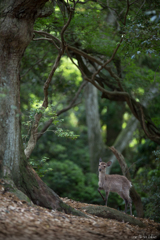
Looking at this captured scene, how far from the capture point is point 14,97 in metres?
5.73

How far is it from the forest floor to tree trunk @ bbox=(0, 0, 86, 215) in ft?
1.43

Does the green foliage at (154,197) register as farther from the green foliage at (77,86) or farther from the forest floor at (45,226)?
the forest floor at (45,226)

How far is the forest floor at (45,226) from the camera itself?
13.0 ft

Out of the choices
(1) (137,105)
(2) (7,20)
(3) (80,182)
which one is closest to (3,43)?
(2) (7,20)

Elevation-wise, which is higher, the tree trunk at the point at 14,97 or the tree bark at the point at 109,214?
the tree trunk at the point at 14,97

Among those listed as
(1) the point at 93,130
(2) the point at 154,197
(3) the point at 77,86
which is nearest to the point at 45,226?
(2) the point at 154,197

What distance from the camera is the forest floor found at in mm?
3961

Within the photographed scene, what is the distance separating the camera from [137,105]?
10.5 metres

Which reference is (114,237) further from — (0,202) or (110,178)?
(110,178)

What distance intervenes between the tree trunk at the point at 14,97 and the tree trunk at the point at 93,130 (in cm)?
1116

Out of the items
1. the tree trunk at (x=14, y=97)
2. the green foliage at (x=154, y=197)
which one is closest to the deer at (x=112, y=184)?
the green foliage at (x=154, y=197)

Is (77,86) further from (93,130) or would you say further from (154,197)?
(154,197)

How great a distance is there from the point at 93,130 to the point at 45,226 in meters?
13.0

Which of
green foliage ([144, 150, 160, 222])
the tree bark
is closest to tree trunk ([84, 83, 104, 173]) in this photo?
green foliage ([144, 150, 160, 222])
